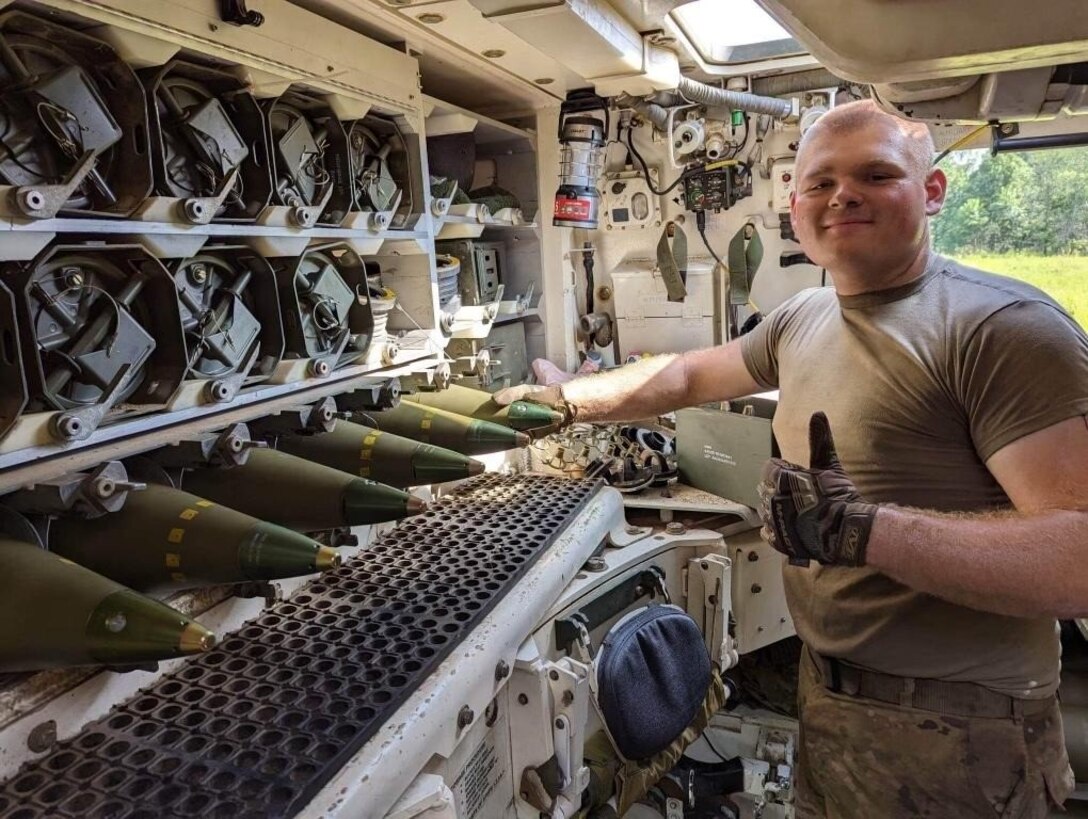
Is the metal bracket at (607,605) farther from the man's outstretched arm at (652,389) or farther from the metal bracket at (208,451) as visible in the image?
the metal bracket at (208,451)

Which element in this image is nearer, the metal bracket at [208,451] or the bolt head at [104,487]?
the bolt head at [104,487]

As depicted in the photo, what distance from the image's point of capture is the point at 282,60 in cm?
174

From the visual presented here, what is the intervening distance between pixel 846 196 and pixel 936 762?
4.28 ft

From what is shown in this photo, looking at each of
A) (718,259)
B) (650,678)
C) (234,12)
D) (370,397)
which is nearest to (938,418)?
(650,678)

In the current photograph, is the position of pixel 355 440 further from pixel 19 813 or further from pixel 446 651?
pixel 19 813

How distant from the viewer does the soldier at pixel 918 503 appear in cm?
143

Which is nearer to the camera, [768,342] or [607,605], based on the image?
[607,605]

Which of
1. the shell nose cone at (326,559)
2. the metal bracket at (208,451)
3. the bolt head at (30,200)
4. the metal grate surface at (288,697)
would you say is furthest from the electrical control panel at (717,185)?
the bolt head at (30,200)

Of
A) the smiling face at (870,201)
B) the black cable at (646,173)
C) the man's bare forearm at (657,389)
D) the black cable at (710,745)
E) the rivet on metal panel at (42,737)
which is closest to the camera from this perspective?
the rivet on metal panel at (42,737)

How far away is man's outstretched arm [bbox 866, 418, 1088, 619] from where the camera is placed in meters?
1.38

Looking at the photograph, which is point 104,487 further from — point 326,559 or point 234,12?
point 234,12

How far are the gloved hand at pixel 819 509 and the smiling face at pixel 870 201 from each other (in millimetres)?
471

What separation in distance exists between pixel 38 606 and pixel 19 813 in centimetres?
30

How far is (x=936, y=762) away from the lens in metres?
1.68
